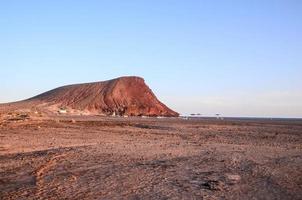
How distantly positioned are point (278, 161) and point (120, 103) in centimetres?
10617

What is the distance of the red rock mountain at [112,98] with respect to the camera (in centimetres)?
11191

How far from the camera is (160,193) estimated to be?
9.49m

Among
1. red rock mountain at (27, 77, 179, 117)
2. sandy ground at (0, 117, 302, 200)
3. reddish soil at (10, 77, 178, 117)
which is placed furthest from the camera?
red rock mountain at (27, 77, 179, 117)

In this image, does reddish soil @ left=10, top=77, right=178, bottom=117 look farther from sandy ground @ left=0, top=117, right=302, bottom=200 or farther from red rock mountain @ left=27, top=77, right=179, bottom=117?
sandy ground @ left=0, top=117, right=302, bottom=200

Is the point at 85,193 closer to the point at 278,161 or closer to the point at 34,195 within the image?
the point at 34,195

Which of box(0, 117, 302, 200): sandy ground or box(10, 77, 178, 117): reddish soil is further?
box(10, 77, 178, 117): reddish soil

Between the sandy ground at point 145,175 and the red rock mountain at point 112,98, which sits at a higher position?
the red rock mountain at point 112,98

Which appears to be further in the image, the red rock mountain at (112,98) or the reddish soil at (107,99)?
the red rock mountain at (112,98)

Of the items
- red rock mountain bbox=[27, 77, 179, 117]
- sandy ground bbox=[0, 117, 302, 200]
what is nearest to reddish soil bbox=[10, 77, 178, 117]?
red rock mountain bbox=[27, 77, 179, 117]

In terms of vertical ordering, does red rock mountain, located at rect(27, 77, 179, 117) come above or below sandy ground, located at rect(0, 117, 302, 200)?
above

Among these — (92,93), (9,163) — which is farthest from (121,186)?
(92,93)

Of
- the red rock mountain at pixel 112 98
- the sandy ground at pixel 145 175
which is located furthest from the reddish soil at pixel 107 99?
the sandy ground at pixel 145 175

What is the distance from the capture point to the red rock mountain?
11191 centimetres

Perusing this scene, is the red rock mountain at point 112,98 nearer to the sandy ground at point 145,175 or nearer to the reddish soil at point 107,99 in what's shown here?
the reddish soil at point 107,99
